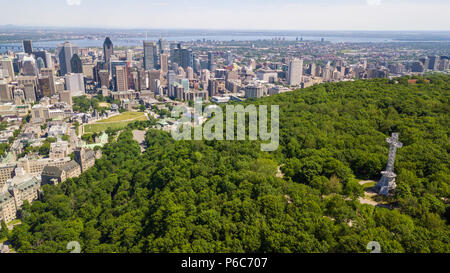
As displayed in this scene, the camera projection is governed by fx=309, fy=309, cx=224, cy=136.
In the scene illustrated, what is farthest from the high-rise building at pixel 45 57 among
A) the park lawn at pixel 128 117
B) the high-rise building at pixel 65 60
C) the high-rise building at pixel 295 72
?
the high-rise building at pixel 295 72

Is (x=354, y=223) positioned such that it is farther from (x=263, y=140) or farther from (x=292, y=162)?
(x=263, y=140)

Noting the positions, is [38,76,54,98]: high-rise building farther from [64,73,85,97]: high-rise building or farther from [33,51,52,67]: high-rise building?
[33,51,52,67]: high-rise building

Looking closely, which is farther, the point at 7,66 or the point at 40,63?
the point at 40,63

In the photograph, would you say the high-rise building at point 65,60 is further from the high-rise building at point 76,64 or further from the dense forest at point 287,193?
the dense forest at point 287,193

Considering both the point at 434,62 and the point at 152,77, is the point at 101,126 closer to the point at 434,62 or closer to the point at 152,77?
the point at 152,77

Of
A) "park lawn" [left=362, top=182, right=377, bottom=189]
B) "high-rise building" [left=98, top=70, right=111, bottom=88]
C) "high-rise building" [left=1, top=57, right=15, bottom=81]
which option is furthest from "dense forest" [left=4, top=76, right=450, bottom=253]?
"high-rise building" [left=1, top=57, right=15, bottom=81]

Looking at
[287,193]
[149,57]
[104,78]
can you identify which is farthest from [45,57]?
[287,193]
